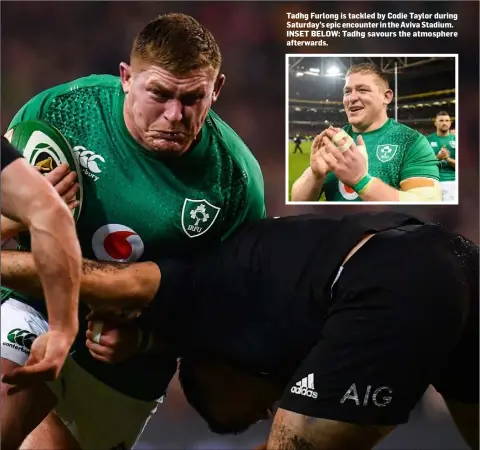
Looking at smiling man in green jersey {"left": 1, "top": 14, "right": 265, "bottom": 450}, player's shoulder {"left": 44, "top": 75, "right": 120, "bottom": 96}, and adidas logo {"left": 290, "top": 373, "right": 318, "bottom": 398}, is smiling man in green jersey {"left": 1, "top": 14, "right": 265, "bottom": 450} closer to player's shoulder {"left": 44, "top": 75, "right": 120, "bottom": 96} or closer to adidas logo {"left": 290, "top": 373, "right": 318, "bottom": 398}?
player's shoulder {"left": 44, "top": 75, "right": 120, "bottom": 96}

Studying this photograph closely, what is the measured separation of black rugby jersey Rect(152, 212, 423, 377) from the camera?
155 cm

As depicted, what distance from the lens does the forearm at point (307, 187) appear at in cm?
171

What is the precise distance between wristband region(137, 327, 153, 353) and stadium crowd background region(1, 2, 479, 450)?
325mm

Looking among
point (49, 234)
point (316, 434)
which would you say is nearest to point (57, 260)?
point (49, 234)

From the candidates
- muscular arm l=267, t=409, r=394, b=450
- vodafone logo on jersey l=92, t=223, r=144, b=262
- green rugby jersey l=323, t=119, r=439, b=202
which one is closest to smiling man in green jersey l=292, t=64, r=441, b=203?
green rugby jersey l=323, t=119, r=439, b=202

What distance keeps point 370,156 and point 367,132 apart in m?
0.06

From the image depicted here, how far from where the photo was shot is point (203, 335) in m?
1.66

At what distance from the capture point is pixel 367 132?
1711 mm

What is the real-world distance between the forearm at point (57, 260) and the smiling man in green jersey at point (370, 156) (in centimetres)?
56

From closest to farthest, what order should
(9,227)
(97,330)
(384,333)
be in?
(384,333) < (9,227) < (97,330)

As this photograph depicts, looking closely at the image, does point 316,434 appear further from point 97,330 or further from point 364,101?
point 364,101

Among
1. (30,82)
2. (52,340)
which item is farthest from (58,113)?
(52,340)

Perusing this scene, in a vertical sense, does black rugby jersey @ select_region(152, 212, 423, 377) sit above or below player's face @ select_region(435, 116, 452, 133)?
below

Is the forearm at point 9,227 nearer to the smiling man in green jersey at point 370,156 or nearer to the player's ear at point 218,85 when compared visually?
the player's ear at point 218,85
